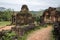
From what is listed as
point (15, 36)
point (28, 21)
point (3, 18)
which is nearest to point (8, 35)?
point (15, 36)

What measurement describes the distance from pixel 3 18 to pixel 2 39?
30737mm

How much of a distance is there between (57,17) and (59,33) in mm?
13764

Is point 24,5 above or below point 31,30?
above

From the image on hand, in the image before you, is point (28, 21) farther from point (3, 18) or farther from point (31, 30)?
point (3, 18)

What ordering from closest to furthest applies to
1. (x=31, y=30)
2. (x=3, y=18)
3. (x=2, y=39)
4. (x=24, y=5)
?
(x=2, y=39), (x=31, y=30), (x=24, y=5), (x=3, y=18)

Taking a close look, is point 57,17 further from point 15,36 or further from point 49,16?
point 15,36

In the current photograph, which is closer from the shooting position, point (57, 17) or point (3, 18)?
point (57, 17)

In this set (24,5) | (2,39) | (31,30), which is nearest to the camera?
(2,39)

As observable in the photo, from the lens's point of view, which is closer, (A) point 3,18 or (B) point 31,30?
(B) point 31,30

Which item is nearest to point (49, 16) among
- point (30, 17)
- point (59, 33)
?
point (30, 17)

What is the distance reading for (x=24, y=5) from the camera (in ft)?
94.6

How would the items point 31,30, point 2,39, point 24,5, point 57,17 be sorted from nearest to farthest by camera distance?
point 2,39 → point 31,30 → point 57,17 → point 24,5

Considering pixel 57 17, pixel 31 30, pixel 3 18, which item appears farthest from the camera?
pixel 3 18

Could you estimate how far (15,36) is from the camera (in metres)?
13.5
